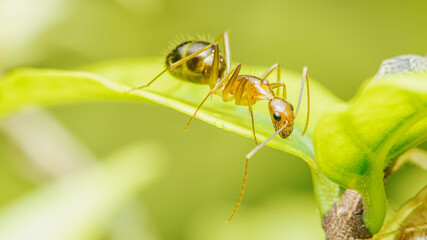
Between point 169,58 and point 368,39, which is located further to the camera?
point 368,39

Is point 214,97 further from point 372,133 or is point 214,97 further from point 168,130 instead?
point 168,130

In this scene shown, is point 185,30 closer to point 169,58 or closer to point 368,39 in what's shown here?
point 368,39

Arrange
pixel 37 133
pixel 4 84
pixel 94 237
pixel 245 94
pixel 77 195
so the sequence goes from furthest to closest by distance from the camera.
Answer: pixel 37 133 < pixel 77 195 < pixel 94 237 < pixel 245 94 < pixel 4 84

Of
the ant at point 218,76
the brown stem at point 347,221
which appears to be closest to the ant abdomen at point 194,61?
the ant at point 218,76

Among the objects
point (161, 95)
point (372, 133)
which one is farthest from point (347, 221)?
point (161, 95)

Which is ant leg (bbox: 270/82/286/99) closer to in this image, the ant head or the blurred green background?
the ant head

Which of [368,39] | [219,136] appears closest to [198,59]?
[219,136]
